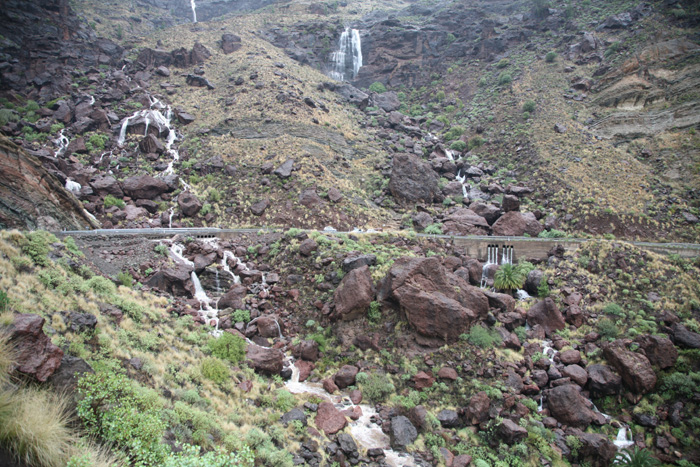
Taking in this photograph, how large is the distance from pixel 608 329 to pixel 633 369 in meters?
3.11

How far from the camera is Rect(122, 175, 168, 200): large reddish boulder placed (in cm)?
3065

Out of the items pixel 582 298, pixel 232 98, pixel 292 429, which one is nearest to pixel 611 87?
pixel 582 298

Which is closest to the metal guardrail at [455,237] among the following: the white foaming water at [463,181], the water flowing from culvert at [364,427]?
the white foaming water at [463,181]

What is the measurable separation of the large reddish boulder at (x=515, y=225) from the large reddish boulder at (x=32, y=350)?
94.3 ft

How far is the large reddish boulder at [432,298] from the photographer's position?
16.9 m

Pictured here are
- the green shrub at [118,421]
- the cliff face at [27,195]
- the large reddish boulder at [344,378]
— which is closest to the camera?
the green shrub at [118,421]

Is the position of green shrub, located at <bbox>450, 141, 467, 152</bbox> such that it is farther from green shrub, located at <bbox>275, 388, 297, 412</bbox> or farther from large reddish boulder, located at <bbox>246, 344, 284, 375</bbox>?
green shrub, located at <bbox>275, 388, 297, 412</bbox>

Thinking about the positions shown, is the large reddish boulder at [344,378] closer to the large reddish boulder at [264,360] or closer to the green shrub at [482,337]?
the large reddish boulder at [264,360]

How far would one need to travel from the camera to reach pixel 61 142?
3462cm

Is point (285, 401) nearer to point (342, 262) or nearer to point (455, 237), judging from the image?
point (342, 262)

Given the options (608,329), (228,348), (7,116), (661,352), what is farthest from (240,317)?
(7,116)

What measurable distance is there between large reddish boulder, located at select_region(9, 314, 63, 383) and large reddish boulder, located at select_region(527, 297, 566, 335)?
69.2ft

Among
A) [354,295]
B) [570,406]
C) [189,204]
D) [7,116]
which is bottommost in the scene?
[570,406]


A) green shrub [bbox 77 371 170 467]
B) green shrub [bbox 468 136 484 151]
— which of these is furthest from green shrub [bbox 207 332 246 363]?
green shrub [bbox 468 136 484 151]
